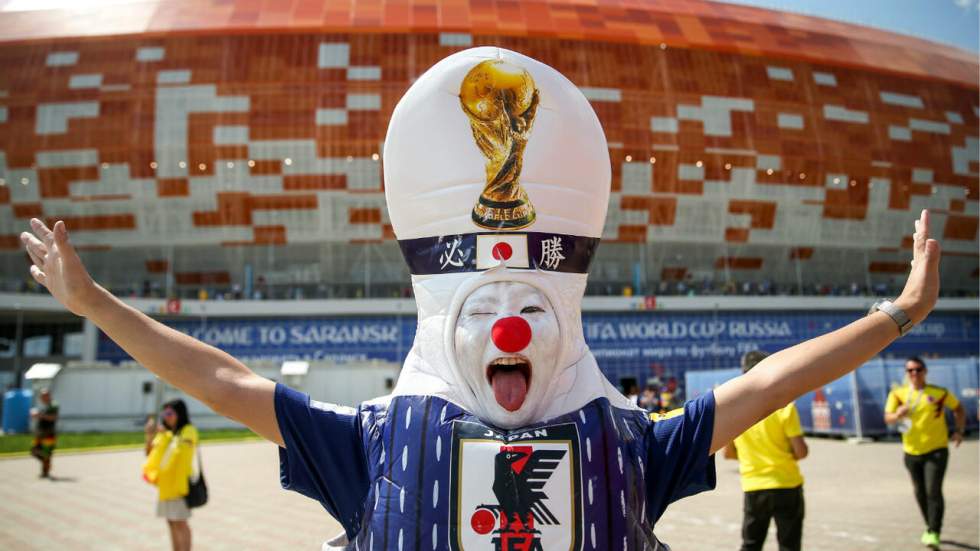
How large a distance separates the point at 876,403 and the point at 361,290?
910 inches

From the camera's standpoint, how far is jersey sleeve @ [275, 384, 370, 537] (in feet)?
6.46

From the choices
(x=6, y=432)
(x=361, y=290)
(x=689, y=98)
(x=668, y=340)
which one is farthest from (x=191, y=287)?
(x=689, y=98)

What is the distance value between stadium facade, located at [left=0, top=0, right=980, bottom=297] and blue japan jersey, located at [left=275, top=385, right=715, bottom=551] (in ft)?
97.0

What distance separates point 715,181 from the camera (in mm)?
32938

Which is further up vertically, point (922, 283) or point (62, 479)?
point (922, 283)

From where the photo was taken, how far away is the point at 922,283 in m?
2.01

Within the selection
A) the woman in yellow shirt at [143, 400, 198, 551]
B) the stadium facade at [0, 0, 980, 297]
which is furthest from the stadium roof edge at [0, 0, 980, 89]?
the woman in yellow shirt at [143, 400, 198, 551]

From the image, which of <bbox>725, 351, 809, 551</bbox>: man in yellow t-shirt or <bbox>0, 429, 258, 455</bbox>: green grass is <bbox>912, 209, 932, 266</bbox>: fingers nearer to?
<bbox>725, 351, 809, 551</bbox>: man in yellow t-shirt

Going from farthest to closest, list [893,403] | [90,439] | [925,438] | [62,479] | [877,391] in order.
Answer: [90,439], [877,391], [62,479], [893,403], [925,438]

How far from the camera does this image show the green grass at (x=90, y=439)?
17.3 m

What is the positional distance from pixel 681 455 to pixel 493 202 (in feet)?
3.00

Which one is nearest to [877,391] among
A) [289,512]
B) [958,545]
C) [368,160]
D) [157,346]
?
[958,545]

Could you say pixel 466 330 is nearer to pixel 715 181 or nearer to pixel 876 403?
pixel 876 403

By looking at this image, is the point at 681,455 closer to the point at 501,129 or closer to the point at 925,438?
the point at 501,129
